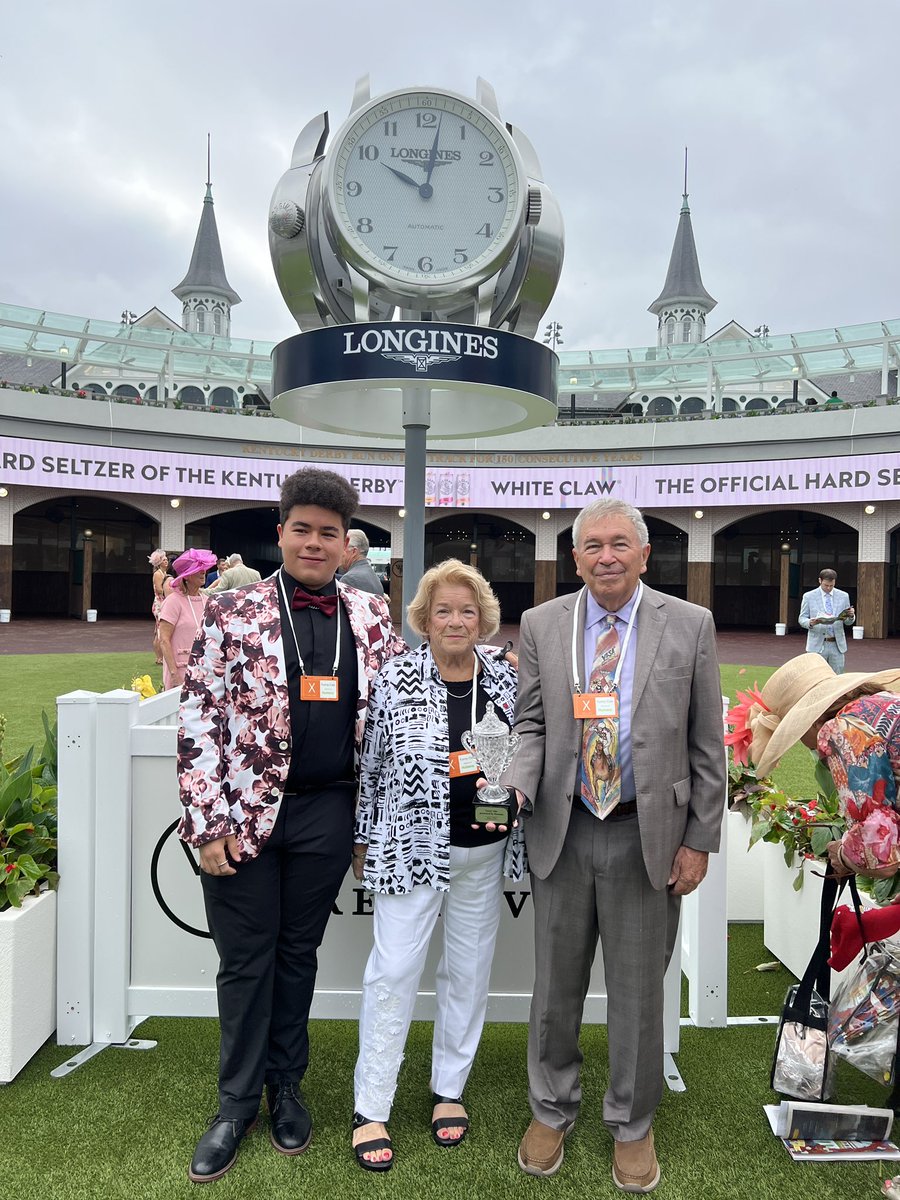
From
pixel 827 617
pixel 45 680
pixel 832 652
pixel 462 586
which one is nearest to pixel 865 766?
pixel 462 586

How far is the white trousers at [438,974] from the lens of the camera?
104 inches

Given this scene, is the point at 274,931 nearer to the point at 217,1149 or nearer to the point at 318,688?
the point at 217,1149

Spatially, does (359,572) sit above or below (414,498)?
below

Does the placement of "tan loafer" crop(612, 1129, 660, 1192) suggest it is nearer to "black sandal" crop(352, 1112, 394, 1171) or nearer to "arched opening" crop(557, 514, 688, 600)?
"black sandal" crop(352, 1112, 394, 1171)

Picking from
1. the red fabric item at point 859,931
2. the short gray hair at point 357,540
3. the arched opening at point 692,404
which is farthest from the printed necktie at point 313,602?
the arched opening at point 692,404

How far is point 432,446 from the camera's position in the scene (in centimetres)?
2545

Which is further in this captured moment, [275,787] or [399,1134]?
[399,1134]

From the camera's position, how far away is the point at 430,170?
15.8ft

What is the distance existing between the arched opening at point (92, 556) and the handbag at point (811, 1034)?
28405mm

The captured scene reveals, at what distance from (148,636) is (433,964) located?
Answer: 19.2 metres

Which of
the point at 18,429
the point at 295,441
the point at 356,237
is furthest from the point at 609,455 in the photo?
the point at 356,237

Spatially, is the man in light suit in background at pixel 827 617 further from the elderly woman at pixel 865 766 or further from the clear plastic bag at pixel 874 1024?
the clear plastic bag at pixel 874 1024

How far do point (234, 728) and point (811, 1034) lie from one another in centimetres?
210

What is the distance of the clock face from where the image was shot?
476cm
